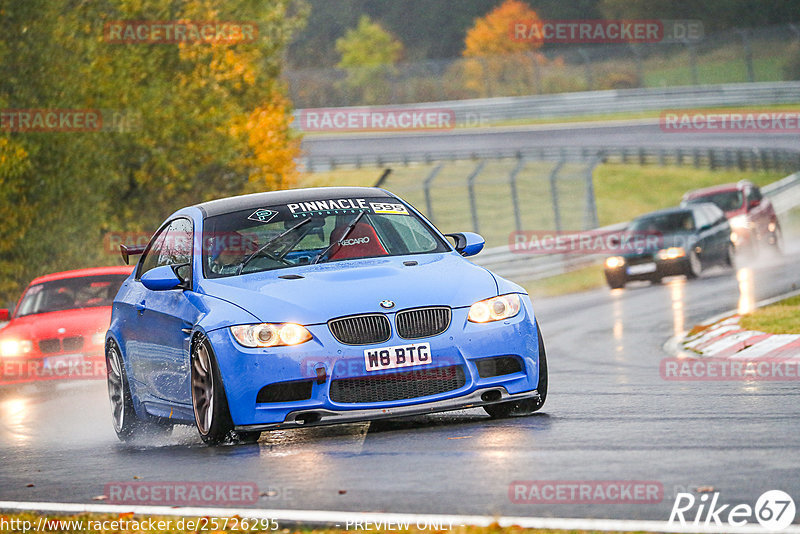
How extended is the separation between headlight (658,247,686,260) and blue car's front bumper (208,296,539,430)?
17.6 metres

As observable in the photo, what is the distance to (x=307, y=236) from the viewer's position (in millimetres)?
9375

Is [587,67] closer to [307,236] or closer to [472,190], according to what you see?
[472,190]

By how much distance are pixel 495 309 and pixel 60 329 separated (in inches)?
328

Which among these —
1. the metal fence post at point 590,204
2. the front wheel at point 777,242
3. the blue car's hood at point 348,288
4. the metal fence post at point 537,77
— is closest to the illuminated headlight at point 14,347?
the blue car's hood at point 348,288

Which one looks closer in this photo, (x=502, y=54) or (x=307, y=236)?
(x=307, y=236)

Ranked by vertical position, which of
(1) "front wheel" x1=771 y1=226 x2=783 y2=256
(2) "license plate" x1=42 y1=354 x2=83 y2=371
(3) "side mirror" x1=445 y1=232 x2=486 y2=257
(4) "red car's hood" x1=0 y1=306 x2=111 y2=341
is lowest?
(1) "front wheel" x1=771 y1=226 x2=783 y2=256

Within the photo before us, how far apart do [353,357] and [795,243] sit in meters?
27.5

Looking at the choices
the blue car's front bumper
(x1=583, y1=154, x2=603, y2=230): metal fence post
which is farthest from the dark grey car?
the blue car's front bumper

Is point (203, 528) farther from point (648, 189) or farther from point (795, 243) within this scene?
point (648, 189)

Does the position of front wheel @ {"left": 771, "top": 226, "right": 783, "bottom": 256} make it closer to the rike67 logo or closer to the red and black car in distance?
the red and black car in distance

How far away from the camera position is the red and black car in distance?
91.0ft

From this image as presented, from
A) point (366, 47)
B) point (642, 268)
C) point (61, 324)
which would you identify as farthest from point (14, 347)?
point (366, 47)

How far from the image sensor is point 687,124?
5684cm

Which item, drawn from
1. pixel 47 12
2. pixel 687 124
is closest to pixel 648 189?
pixel 687 124
